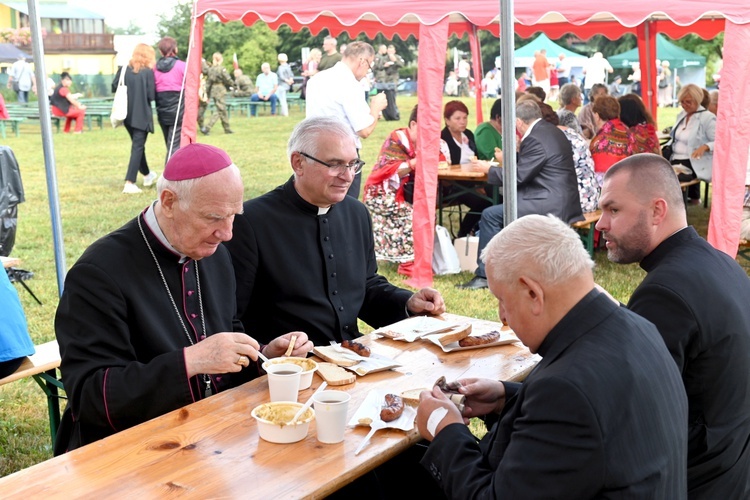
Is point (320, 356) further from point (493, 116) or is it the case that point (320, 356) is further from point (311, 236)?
point (493, 116)

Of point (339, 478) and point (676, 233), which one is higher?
point (676, 233)

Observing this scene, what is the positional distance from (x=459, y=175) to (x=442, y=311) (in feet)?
16.3

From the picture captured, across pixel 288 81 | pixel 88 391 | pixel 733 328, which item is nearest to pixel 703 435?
pixel 733 328

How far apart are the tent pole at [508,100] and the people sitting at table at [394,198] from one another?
3856 millimetres

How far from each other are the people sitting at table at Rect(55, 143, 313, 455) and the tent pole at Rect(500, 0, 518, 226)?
61.8 inches

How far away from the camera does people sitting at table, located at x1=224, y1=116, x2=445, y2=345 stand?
3553mm

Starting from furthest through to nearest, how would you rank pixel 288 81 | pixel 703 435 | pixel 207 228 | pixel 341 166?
pixel 288 81 → pixel 341 166 → pixel 207 228 → pixel 703 435

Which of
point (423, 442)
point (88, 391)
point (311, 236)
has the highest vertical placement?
point (311, 236)

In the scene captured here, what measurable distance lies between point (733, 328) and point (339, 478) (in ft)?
4.19

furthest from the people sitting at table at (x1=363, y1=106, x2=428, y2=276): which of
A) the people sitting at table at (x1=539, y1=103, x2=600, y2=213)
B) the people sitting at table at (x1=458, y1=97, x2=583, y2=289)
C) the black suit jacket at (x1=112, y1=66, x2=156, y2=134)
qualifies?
the black suit jacket at (x1=112, y1=66, x2=156, y2=134)

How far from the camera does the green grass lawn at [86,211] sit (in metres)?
4.88

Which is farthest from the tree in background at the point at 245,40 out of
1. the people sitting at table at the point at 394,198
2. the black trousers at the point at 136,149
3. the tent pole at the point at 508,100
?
the tent pole at the point at 508,100

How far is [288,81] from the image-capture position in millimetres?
28391

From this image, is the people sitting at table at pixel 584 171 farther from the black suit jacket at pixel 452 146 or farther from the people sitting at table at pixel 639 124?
the black suit jacket at pixel 452 146
